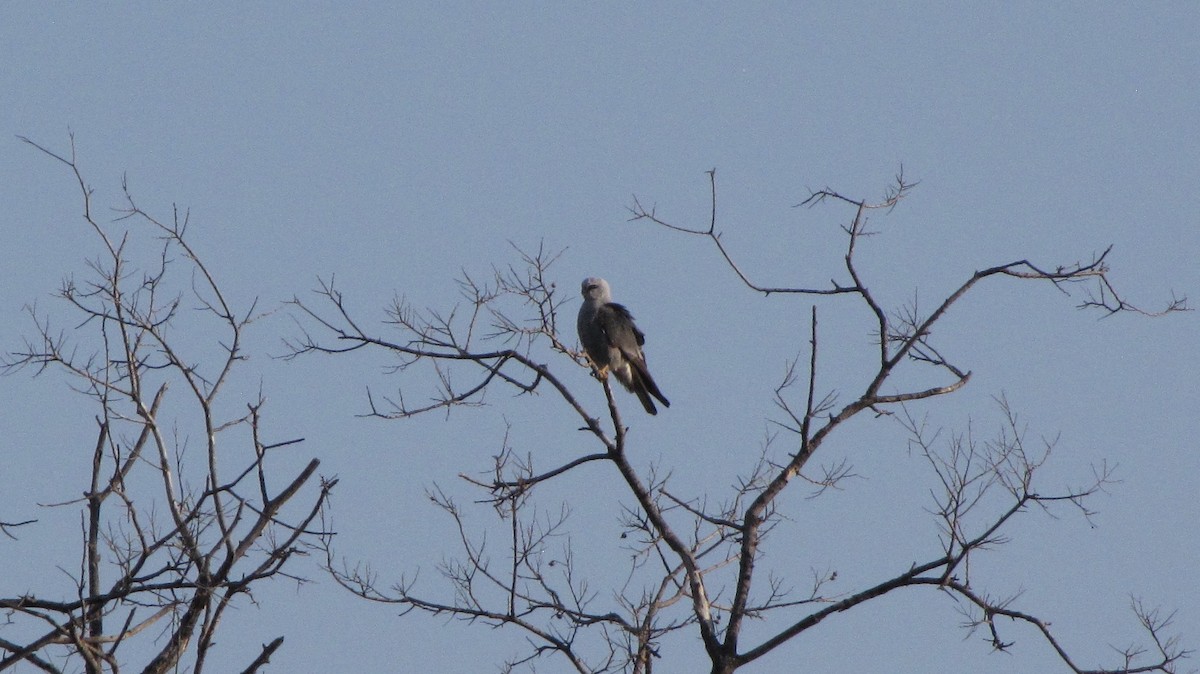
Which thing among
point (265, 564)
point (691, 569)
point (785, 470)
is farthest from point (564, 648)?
point (265, 564)

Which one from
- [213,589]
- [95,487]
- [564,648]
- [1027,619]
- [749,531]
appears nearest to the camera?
[213,589]

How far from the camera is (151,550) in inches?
207

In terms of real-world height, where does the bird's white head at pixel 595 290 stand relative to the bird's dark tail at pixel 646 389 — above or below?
above

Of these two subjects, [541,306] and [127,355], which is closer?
[127,355]

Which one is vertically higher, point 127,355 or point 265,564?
point 127,355

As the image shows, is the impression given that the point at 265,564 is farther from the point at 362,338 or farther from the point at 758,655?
the point at 758,655

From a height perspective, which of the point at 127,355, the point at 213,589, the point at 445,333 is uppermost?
the point at 445,333

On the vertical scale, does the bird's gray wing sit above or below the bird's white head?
below

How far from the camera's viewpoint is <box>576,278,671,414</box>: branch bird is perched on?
9.34 meters

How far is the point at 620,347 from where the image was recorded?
942cm

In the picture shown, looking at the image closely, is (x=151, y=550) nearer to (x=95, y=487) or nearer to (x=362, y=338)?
(x=95, y=487)

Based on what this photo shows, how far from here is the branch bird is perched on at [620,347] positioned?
9344mm

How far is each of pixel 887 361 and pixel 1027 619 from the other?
141 cm

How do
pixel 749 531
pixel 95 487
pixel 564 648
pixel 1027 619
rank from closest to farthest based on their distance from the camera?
1. pixel 95 487
2. pixel 1027 619
3. pixel 749 531
4. pixel 564 648
